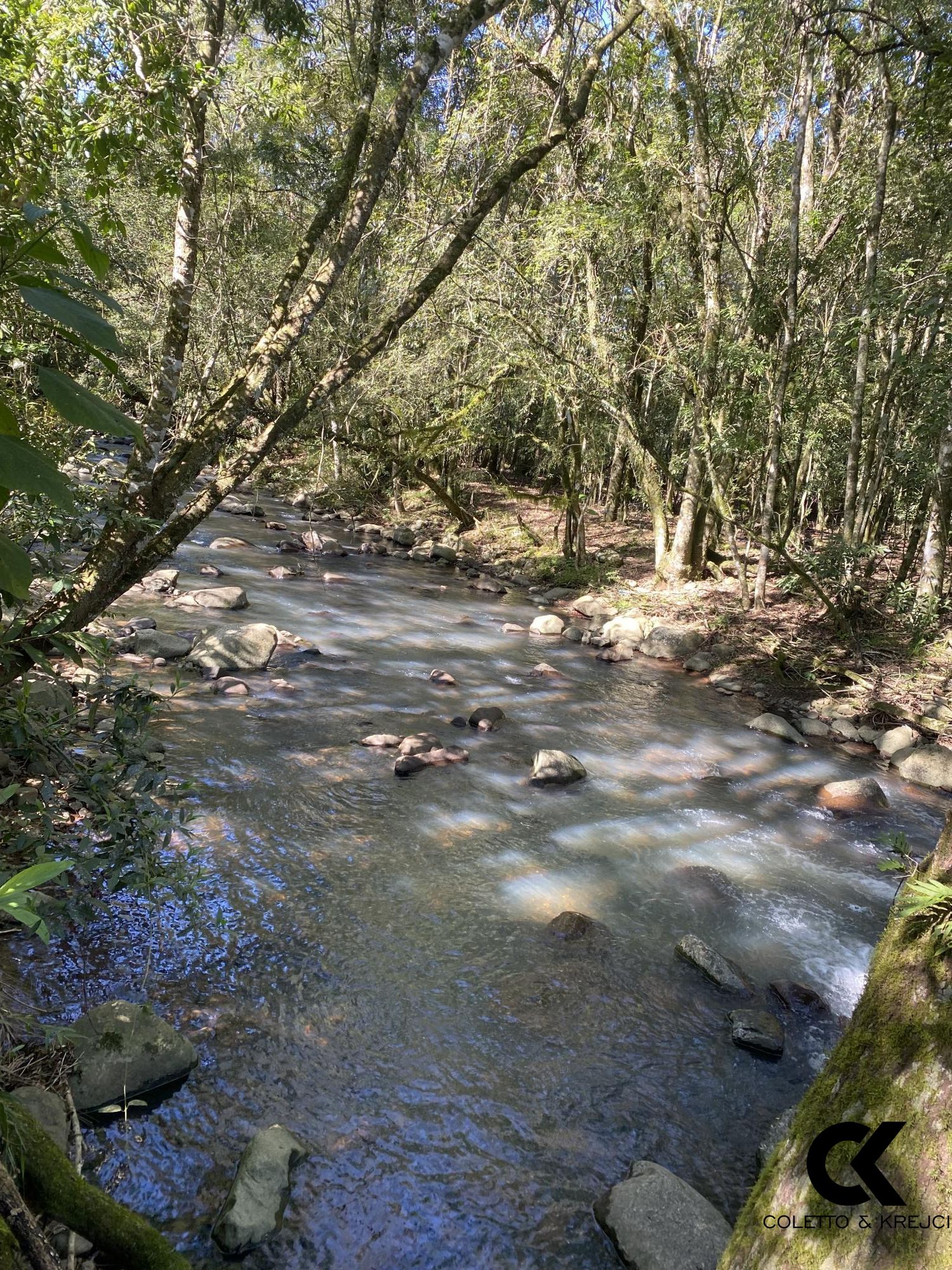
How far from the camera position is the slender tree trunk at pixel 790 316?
377 inches

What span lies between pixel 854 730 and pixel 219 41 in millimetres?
9162

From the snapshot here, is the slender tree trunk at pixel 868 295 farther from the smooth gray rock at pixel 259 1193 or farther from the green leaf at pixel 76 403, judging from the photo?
the green leaf at pixel 76 403

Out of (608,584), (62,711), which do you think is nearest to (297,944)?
(62,711)

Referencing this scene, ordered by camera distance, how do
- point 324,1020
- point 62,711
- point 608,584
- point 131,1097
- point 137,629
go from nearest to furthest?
point 131,1097 → point 62,711 → point 324,1020 → point 137,629 → point 608,584

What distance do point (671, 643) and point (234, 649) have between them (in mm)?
6849

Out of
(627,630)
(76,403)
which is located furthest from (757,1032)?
(627,630)

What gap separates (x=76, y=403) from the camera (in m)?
0.91

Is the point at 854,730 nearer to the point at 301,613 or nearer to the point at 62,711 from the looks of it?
the point at 301,613

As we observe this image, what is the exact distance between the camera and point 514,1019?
3805mm

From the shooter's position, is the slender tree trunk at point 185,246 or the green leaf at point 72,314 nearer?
the green leaf at point 72,314

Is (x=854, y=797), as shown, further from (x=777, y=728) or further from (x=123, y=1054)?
(x=123, y=1054)

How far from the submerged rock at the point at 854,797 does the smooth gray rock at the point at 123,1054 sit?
624 centimetres

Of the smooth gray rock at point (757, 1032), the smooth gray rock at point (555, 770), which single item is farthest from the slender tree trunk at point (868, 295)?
the smooth gray rock at point (757, 1032)

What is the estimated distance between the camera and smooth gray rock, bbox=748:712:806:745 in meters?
8.98
